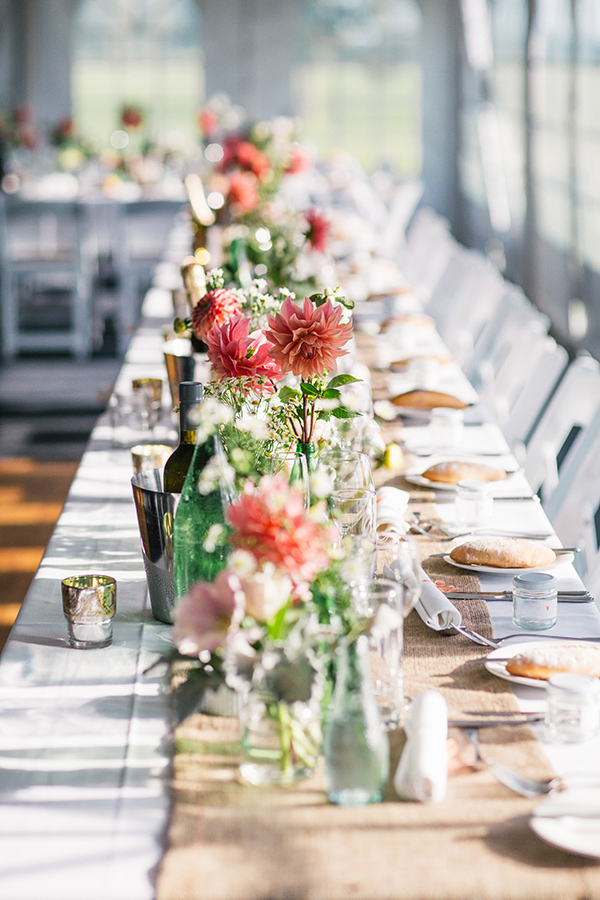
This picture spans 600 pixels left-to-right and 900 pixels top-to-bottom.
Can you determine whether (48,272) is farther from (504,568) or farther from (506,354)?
(504,568)

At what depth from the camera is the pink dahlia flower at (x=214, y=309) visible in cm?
205

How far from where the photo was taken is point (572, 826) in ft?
3.31

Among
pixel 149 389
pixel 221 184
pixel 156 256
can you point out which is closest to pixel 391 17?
pixel 156 256

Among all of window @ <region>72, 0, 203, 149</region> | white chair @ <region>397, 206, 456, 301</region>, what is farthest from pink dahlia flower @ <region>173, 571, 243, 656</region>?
window @ <region>72, 0, 203, 149</region>

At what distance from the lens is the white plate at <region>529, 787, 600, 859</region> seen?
0.98m

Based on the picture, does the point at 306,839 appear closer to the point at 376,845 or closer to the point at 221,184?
the point at 376,845

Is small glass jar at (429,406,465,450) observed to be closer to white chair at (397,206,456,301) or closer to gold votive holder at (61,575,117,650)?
gold votive holder at (61,575,117,650)

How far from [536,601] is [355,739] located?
0.58 meters

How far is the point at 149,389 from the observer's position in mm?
2717

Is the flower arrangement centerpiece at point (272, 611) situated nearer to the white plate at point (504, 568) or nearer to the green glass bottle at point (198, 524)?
Result: the green glass bottle at point (198, 524)

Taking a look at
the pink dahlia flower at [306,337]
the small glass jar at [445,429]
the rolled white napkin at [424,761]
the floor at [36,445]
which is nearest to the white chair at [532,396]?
the small glass jar at [445,429]

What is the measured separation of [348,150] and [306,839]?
12.4 metres

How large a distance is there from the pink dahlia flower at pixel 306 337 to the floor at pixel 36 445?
1.70 meters

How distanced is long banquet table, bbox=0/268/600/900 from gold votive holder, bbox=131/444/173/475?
28cm
